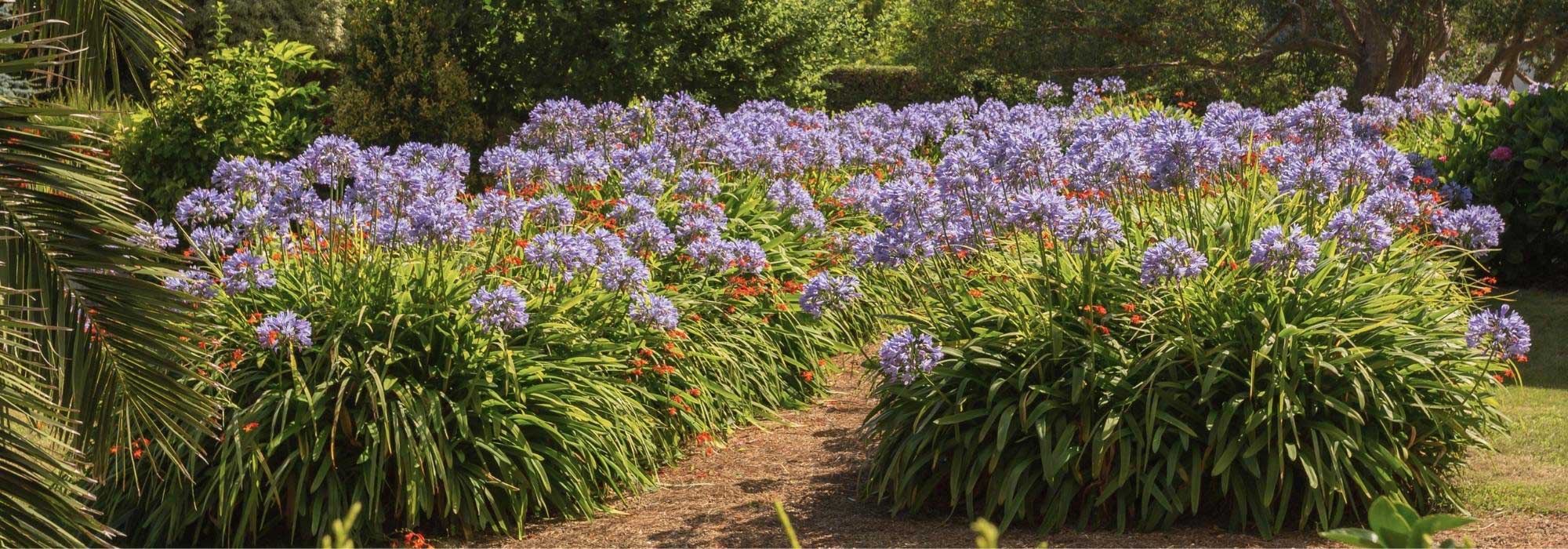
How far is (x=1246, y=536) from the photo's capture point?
501cm

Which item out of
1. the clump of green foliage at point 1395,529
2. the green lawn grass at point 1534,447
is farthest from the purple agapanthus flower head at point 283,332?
the green lawn grass at point 1534,447

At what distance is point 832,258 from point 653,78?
21.3 feet

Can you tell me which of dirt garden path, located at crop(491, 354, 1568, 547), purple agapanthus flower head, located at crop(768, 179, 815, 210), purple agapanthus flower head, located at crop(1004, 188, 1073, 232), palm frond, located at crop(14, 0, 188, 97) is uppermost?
palm frond, located at crop(14, 0, 188, 97)

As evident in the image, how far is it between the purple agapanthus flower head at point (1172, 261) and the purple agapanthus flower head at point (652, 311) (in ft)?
6.68

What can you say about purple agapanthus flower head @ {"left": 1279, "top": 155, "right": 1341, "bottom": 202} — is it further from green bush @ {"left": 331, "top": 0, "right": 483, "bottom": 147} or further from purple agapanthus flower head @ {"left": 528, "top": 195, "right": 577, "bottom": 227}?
green bush @ {"left": 331, "top": 0, "right": 483, "bottom": 147}

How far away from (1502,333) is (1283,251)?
0.93 metres

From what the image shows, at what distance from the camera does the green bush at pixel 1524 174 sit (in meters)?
9.48

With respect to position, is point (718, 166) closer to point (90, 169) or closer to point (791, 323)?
point (791, 323)

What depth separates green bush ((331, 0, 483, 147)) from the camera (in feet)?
44.6

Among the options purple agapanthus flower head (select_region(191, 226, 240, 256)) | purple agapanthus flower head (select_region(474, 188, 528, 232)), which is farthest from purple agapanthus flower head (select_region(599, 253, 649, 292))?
purple agapanthus flower head (select_region(191, 226, 240, 256))

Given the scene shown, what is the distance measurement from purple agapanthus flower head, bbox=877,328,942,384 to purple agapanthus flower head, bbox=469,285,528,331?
1438 millimetres

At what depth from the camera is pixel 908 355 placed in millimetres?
5133

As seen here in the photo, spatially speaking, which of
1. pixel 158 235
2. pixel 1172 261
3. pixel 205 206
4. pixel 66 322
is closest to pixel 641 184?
pixel 205 206

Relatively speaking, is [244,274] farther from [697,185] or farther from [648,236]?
[697,185]
